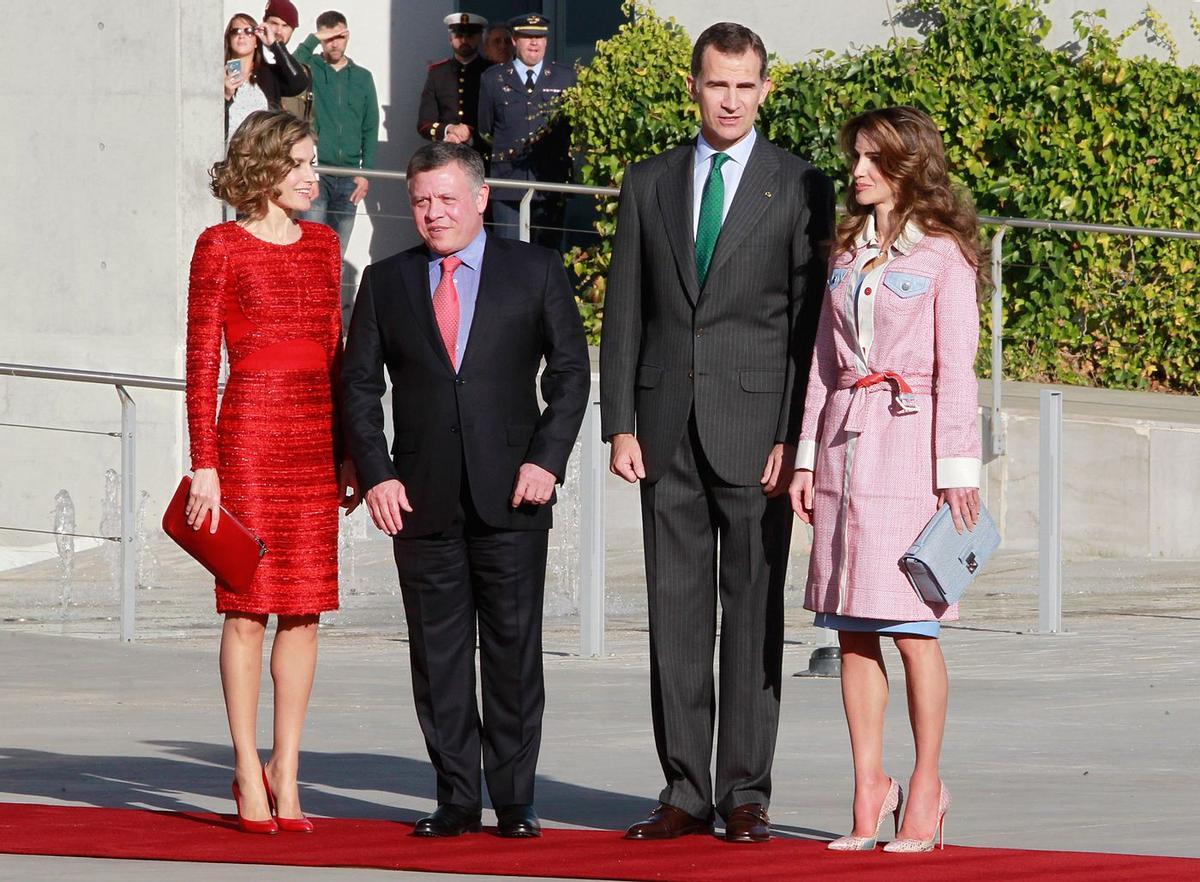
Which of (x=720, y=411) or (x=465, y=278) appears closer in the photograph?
(x=720, y=411)

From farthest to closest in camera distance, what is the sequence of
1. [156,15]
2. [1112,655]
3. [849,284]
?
[156,15] → [1112,655] → [849,284]

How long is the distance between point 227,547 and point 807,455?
58.7 inches

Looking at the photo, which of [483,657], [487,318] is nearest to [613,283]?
[487,318]

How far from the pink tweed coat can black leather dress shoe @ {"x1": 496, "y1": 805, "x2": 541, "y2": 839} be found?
3.15 ft

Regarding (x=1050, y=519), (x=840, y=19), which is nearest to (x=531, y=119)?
(x=840, y=19)

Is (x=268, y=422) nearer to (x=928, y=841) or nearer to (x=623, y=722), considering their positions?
(x=928, y=841)

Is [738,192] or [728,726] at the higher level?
[738,192]

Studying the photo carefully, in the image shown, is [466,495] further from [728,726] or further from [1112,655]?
[1112,655]

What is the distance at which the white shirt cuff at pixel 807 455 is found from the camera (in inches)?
237

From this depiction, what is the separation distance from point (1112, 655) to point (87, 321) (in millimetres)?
7595

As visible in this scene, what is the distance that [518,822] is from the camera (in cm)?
616

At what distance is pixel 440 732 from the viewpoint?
6.26 meters

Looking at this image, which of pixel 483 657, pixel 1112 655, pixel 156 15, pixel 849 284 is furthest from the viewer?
pixel 156 15

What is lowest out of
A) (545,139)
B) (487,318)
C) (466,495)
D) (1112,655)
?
Answer: (1112,655)
